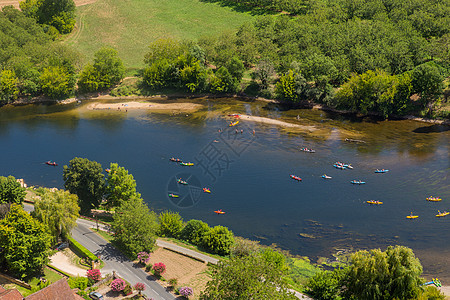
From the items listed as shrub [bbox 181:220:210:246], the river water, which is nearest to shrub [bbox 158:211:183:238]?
shrub [bbox 181:220:210:246]

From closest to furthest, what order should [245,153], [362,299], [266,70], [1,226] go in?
[362,299], [1,226], [245,153], [266,70]

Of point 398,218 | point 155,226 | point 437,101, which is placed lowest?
point 398,218

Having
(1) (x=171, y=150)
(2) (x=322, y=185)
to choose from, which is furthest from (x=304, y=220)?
(1) (x=171, y=150)

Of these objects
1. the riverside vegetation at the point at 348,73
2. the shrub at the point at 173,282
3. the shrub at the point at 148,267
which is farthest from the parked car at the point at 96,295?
the riverside vegetation at the point at 348,73

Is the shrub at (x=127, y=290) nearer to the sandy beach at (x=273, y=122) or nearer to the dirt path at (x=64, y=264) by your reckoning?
the dirt path at (x=64, y=264)

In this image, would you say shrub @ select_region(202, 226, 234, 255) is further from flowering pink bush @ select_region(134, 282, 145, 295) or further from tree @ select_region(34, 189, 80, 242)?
tree @ select_region(34, 189, 80, 242)

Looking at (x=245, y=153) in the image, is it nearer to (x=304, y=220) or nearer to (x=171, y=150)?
(x=171, y=150)
